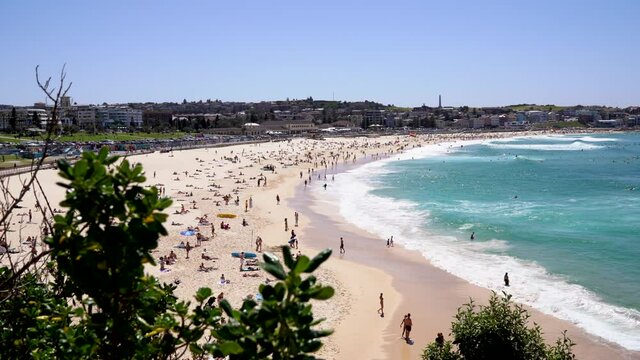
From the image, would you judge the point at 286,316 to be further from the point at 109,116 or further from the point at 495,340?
the point at 109,116

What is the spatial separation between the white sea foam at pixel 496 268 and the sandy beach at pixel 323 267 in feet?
2.13

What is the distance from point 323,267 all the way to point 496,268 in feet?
22.4

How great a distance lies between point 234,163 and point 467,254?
42.8 metres

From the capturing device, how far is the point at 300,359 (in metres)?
2.33

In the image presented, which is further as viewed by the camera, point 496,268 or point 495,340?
point 496,268

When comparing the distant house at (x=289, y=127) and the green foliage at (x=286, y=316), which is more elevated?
the distant house at (x=289, y=127)

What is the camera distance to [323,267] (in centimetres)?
2198

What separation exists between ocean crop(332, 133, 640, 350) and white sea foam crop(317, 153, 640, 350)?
4 cm

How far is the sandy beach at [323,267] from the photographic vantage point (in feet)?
49.7

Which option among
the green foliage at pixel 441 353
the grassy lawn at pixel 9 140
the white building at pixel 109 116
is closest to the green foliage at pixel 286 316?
the green foliage at pixel 441 353

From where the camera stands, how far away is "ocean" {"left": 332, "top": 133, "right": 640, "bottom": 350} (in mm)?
18141

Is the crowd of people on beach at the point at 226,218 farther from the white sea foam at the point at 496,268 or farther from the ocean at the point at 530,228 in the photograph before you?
the ocean at the point at 530,228

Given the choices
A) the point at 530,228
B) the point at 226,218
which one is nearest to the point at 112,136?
the point at 226,218

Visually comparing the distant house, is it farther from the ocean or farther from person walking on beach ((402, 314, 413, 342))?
person walking on beach ((402, 314, 413, 342))
